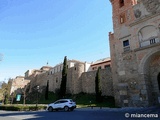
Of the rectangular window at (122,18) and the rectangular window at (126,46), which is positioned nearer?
the rectangular window at (126,46)

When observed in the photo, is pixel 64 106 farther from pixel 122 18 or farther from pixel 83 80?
pixel 83 80

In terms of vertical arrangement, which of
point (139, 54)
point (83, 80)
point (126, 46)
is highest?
point (126, 46)

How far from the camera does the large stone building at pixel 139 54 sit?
42.6 feet

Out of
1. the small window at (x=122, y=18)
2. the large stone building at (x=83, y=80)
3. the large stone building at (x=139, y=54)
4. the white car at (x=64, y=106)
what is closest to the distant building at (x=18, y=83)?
the large stone building at (x=83, y=80)

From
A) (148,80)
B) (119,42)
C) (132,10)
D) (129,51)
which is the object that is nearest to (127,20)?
(132,10)

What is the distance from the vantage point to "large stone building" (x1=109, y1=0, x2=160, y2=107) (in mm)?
12977

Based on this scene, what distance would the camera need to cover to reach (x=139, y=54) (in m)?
13.7

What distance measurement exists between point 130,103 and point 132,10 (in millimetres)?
9729

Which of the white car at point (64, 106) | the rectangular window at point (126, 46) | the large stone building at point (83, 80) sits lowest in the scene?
the white car at point (64, 106)

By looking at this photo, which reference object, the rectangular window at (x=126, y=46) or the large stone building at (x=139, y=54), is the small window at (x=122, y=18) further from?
the rectangular window at (x=126, y=46)

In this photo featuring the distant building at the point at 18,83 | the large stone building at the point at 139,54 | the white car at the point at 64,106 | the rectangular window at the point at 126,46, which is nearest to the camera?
the large stone building at the point at 139,54

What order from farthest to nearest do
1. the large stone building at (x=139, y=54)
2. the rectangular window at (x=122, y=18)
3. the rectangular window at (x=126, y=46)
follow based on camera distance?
the rectangular window at (x=122, y=18) < the rectangular window at (x=126, y=46) < the large stone building at (x=139, y=54)

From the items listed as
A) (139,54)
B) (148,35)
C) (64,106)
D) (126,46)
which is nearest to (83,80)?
(64,106)

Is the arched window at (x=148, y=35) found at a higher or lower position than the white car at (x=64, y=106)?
higher
